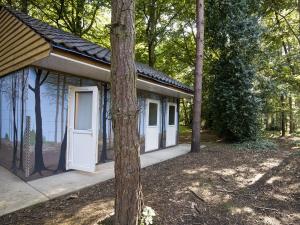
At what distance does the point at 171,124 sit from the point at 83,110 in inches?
219

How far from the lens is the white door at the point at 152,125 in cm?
897

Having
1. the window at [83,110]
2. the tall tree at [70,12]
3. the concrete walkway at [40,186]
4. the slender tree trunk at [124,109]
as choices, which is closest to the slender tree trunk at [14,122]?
the concrete walkway at [40,186]

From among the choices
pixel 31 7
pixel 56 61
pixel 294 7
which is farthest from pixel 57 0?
Result: pixel 294 7

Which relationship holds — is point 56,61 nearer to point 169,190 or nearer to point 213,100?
point 169,190

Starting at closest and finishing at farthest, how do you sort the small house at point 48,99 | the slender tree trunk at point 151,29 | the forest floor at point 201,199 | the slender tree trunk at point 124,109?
the slender tree trunk at point 124,109, the forest floor at point 201,199, the small house at point 48,99, the slender tree trunk at point 151,29

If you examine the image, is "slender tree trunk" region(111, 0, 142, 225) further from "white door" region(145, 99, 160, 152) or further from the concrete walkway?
"white door" region(145, 99, 160, 152)

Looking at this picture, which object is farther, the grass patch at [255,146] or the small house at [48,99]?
the grass patch at [255,146]

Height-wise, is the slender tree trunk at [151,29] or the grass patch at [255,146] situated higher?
the slender tree trunk at [151,29]

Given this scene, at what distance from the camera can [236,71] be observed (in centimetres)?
1046

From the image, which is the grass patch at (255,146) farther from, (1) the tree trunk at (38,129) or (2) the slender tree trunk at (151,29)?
(2) the slender tree trunk at (151,29)

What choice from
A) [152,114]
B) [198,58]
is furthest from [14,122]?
[198,58]

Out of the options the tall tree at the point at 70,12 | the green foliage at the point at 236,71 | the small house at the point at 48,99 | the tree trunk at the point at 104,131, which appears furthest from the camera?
the tall tree at the point at 70,12

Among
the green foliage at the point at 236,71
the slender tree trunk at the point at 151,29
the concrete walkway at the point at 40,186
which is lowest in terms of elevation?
the concrete walkway at the point at 40,186

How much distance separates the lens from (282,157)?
25.5 feet
